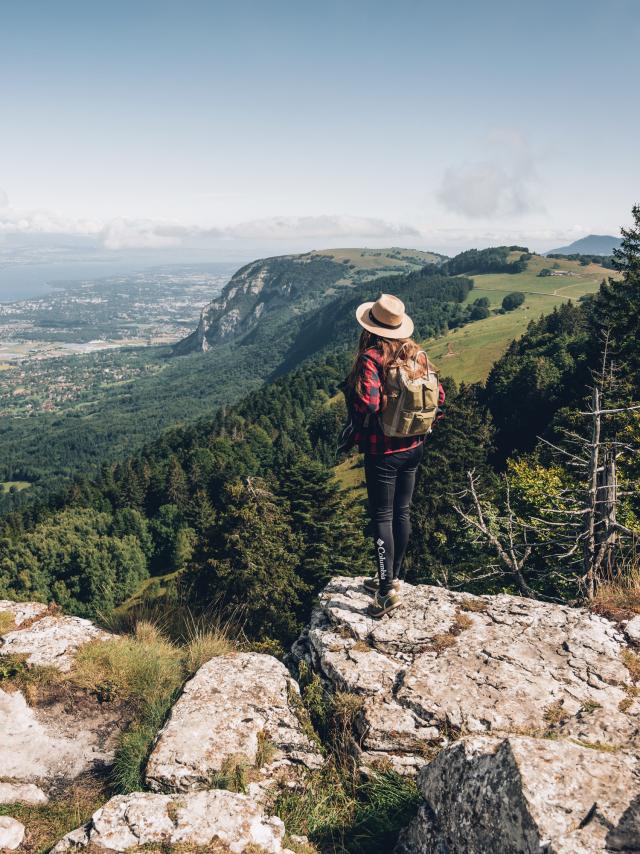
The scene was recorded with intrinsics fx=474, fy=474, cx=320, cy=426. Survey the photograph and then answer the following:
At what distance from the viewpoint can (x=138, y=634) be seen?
23.8 ft

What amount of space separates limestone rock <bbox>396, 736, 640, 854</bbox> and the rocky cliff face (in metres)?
0.01

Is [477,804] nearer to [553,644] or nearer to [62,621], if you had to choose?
[553,644]

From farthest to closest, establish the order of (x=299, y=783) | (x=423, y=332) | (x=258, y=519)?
1. (x=423, y=332)
2. (x=258, y=519)
3. (x=299, y=783)

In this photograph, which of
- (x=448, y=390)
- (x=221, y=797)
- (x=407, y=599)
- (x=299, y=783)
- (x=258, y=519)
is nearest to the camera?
(x=221, y=797)

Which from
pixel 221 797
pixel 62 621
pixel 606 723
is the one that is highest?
pixel 606 723

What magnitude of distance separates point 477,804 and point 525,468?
1051 inches

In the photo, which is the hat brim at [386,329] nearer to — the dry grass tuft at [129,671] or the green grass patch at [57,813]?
the dry grass tuft at [129,671]

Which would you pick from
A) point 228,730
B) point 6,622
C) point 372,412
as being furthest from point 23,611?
point 372,412

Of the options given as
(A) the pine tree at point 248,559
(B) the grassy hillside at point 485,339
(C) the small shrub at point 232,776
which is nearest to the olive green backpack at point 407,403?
(C) the small shrub at point 232,776

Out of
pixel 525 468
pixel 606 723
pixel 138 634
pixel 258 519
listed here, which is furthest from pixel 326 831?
pixel 525 468

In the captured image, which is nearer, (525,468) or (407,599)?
(407,599)

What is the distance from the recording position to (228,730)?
503 centimetres

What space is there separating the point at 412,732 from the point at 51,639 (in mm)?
5359

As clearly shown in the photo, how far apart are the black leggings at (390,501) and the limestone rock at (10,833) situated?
179 inches
